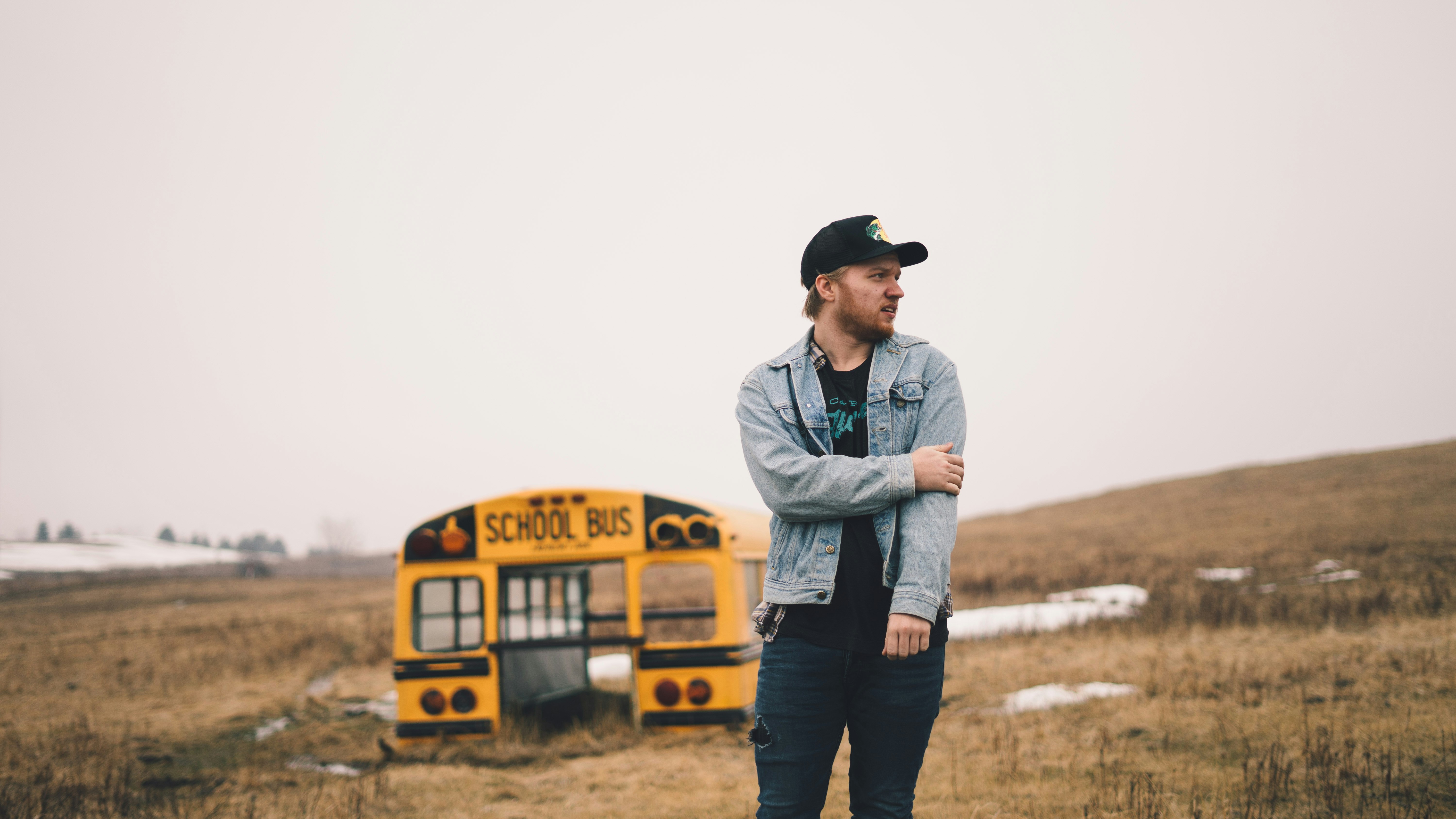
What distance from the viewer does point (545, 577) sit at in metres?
9.38

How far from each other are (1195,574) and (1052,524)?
19.4 meters

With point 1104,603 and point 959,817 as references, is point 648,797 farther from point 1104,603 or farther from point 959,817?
point 1104,603

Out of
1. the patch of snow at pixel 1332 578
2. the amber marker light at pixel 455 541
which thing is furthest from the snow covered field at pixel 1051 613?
the amber marker light at pixel 455 541

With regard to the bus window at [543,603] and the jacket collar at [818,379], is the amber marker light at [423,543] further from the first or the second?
the jacket collar at [818,379]

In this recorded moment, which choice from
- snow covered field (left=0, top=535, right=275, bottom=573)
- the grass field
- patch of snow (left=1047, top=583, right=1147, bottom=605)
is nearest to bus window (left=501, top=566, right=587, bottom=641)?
the grass field

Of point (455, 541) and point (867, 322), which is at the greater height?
point (867, 322)

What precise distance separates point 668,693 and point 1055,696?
3460mm

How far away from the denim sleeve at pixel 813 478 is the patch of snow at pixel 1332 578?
1604cm

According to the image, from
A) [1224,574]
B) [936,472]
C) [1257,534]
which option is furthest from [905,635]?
[1257,534]

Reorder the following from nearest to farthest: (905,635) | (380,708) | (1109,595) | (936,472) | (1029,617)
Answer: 1. (905,635)
2. (936,472)
3. (380,708)
4. (1029,617)
5. (1109,595)

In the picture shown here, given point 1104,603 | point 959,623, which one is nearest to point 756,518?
point 959,623

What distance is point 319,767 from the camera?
6.36 metres

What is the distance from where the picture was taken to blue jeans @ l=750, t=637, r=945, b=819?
6.72 ft

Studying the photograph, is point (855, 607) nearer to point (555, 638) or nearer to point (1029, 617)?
point (555, 638)
